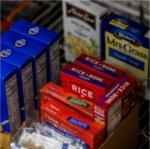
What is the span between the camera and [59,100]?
165 centimetres

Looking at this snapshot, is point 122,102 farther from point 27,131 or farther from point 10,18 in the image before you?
point 10,18

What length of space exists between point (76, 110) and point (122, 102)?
15 cm

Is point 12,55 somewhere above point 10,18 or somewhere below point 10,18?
above

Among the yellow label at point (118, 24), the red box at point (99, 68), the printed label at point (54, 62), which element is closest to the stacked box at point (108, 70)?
the red box at point (99, 68)

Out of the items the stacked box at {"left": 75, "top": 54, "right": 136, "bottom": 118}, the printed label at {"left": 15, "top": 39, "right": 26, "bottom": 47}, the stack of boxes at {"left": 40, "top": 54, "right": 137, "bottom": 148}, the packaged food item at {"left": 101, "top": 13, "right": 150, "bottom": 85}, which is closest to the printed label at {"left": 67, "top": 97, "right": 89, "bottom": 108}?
the stack of boxes at {"left": 40, "top": 54, "right": 137, "bottom": 148}

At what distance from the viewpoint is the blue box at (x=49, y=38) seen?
5.79 feet

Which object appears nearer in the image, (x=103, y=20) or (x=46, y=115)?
(x=46, y=115)

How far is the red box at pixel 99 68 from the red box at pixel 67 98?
0.35 feet

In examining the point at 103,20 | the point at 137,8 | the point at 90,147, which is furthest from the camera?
the point at 137,8

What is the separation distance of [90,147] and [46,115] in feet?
0.61

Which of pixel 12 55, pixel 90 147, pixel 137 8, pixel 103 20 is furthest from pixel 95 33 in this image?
pixel 90 147

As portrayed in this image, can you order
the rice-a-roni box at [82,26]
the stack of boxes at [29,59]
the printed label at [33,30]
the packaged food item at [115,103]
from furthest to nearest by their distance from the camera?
the rice-a-roni box at [82,26]
the printed label at [33,30]
the stack of boxes at [29,59]
the packaged food item at [115,103]

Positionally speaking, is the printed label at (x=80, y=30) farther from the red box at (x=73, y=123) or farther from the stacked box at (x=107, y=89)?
the red box at (x=73, y=123)

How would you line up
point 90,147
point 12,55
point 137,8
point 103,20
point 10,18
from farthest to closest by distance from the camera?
1. point 10,18
2. point 137,8
3. point 103,20
4. point 12,55
5. point 90,147
